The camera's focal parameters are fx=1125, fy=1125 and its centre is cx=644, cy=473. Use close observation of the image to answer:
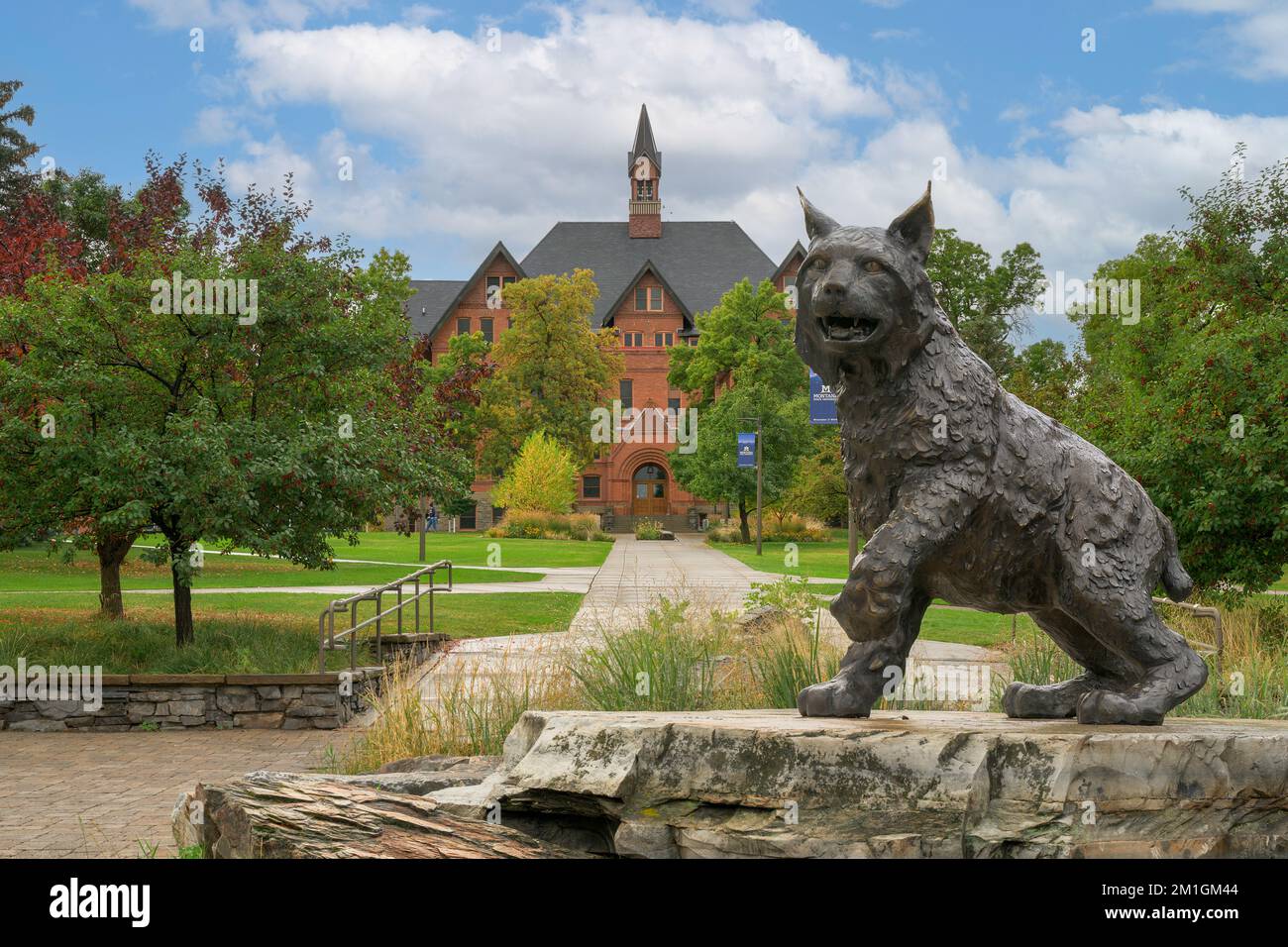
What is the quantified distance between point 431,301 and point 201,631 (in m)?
50.9

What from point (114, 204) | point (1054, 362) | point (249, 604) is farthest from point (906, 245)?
point (1054, 362)

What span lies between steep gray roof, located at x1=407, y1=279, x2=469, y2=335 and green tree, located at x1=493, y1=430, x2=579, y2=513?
16.6 meters

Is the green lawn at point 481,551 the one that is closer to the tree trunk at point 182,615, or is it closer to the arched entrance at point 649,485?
the tree trunk at point 182,615

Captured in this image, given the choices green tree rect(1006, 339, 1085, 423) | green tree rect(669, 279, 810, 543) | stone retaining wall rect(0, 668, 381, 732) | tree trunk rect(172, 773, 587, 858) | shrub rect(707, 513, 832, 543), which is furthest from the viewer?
shrub rect(707, 513, 832, 543)

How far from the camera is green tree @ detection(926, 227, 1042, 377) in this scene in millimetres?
41938

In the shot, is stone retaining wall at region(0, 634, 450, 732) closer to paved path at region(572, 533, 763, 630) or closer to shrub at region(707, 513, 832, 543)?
paved path at region(572, 533, 763, 630)

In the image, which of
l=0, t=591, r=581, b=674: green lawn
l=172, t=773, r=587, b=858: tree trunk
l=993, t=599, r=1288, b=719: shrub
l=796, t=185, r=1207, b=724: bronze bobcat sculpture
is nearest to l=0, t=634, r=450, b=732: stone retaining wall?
l=0, t=591, r=581, b=674: green lawn

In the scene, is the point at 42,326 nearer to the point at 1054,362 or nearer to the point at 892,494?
the point at 892,494

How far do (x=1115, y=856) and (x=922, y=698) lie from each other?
10.6 ft

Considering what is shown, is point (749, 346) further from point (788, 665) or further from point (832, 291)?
point (832, 291)

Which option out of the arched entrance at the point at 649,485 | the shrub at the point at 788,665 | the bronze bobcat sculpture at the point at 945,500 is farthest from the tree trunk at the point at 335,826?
the arched entrance at the point at 649,485

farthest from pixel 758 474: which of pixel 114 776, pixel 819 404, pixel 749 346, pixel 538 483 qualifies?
pixel 114 776

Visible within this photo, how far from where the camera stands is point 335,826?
4.14 m

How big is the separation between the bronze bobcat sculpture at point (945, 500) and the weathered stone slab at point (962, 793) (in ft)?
0.92
